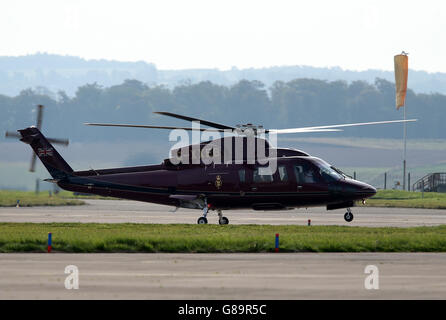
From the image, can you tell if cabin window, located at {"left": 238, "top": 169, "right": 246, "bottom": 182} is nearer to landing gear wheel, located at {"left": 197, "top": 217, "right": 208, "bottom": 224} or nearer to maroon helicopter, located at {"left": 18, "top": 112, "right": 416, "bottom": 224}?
maroon helicopter, located at {"left": 18, "top": 112, "right": 416, "bottom": 224}

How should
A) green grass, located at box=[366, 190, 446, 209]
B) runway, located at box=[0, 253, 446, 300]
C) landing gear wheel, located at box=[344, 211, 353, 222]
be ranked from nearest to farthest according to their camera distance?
1. runway, located at box=[0, 253, 446, 300]
2. landing gear wheel, located at box=[344, 211, 353, 222]
3. green grass, located at box=[366, 190, 446, 209]

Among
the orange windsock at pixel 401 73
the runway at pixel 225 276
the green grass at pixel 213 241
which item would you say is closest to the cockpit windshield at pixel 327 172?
the green grass at pixel 213 241

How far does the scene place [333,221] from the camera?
131 feet

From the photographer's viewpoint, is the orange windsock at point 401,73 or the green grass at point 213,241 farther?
the orange windsock at point 401,73

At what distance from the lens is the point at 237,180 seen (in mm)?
37375

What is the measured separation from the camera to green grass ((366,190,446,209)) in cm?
5653

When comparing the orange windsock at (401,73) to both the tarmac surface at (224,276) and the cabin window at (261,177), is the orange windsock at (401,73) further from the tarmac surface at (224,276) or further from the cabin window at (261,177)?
the tarmac surface at (224,276)

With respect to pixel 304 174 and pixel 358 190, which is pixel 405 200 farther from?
pixel 304 174

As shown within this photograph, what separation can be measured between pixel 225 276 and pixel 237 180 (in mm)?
17614

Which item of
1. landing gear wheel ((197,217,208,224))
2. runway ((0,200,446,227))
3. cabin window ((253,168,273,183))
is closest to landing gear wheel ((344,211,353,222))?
runway ((0,200,446,227))

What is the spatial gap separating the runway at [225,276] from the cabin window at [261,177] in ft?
39.6

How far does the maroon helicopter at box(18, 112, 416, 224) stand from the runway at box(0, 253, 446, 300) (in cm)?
1176

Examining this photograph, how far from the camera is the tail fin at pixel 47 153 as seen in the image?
128 feet
